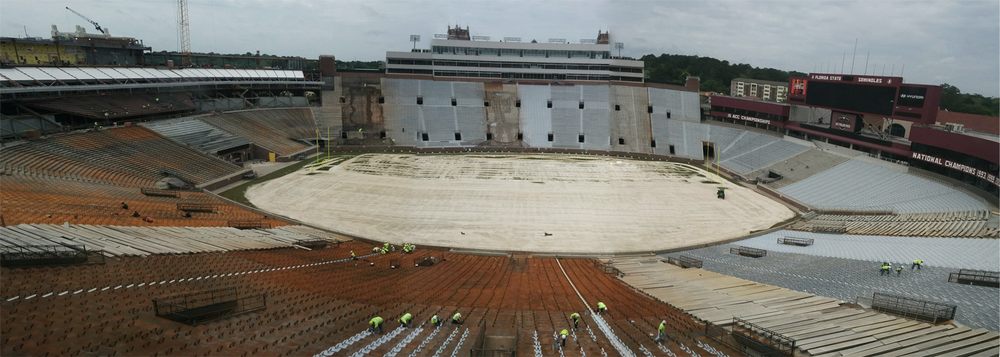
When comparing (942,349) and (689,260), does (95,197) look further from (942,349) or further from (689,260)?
(942,349)

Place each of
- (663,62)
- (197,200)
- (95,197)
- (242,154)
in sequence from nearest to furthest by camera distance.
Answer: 1. (95,197)
2. (197,200)
3. (242,154)
4. (663,62)

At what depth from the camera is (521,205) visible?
3872 cm

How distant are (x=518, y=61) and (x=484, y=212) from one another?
156ft

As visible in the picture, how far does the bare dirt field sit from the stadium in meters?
0.34

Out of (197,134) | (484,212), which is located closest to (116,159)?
(197,134)

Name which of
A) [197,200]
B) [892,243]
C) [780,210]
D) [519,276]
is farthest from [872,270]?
[197,200]

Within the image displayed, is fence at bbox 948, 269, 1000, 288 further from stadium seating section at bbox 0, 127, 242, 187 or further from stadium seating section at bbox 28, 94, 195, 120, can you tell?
stadium seating section at bbox 28, 94, 195, 120

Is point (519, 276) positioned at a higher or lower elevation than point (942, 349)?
lower

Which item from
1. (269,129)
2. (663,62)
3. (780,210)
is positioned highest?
(663,62)

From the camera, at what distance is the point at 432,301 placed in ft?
57.0

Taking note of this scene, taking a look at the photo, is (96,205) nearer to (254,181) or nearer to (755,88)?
(254,181)

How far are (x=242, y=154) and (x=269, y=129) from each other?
26.0 ft

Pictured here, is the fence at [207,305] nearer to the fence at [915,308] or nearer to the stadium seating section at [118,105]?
the fence at [915,308]

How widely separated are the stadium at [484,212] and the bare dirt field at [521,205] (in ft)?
1.13
